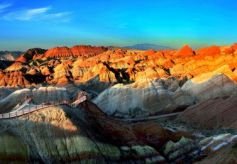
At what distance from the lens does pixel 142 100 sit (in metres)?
131

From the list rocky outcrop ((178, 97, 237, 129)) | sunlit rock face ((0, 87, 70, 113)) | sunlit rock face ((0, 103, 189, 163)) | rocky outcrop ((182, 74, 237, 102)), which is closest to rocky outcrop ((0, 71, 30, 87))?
sunlit rock face ((0, 87, 70, 113))

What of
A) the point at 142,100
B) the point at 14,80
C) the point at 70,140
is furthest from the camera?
the point at 14,80

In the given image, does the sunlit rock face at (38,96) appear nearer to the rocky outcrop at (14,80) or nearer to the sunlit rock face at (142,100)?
the sunlit rock face at (142,100)

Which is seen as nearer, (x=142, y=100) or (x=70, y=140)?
(x=70, y=140)

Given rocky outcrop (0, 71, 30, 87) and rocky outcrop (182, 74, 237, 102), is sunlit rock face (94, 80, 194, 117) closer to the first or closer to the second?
rocky outcrop (182, 74, 237, 102)

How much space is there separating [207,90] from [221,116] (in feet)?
111

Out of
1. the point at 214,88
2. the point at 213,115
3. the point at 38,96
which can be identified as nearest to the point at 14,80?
the point at 38,96

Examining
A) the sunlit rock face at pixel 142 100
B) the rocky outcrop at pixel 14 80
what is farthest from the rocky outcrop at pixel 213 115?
the rocky outcrop at pixel 14 80

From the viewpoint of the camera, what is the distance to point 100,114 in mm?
63750

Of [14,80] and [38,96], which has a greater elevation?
[38,96]

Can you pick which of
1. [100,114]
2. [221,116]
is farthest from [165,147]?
[221,116]

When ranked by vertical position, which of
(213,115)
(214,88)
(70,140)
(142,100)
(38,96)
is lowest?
(38,96)

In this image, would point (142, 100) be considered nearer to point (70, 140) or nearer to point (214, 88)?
point (214, 88)

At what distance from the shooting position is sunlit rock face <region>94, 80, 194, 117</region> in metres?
127
